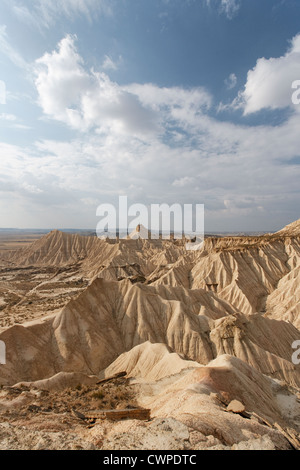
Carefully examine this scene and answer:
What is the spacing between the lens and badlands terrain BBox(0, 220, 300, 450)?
27.2ft

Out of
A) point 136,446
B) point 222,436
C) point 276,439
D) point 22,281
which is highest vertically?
point 136,446

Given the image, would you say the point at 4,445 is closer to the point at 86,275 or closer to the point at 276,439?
the point at 276,439

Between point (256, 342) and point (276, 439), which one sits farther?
point (256, 342)

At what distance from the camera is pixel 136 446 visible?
697 centimetres

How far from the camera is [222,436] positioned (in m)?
8.11

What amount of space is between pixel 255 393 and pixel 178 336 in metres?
16.0

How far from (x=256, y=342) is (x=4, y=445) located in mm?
30676

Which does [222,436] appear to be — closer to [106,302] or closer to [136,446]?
[136,446]

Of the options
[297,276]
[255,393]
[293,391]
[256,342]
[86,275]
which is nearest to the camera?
[255,393]

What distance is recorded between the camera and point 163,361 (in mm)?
22734

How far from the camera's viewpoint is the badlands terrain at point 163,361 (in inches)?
326

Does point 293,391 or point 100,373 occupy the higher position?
point 293,391

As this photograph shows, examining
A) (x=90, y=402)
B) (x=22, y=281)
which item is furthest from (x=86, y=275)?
(x=90, y=402)
